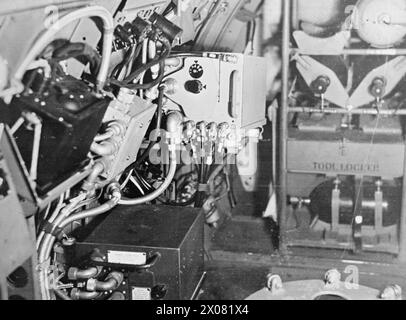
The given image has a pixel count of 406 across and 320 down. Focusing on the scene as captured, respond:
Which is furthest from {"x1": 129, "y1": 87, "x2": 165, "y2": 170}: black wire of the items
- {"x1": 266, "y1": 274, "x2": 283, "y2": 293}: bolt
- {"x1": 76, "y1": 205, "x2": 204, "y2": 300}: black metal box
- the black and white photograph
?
{"x1": 266, "y1": 274, "x2": 283, "y2": 293}: bolt

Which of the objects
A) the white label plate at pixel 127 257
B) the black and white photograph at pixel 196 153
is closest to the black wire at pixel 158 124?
the black and white photograph at pixel 196 153

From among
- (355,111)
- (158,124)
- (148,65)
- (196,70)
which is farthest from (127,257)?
(355,111)

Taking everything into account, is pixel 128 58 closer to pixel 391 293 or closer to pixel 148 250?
pixel 148 250

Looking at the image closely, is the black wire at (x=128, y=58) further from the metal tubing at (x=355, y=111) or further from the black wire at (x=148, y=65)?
the metal tubing at (x=355, y=111)

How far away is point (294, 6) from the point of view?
3.24m

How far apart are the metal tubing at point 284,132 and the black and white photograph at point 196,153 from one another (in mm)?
13

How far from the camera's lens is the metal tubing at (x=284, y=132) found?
9.20ft

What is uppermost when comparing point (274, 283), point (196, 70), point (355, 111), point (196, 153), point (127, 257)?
point (196, 70)

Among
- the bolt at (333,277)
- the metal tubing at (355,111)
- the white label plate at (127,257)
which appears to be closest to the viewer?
the white label plate at (127,257)

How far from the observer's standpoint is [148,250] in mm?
1794

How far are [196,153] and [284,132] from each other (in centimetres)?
88

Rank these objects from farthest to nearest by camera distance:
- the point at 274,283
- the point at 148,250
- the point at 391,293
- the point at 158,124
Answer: the point at 274,283 < the point at 391,293 < the point at 158,124 < the point at 148,250

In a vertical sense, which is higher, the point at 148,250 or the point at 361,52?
the point at 361,52

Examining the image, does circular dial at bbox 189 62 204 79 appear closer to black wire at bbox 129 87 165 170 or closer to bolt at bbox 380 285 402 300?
black wire at bbox 129 87 165 170
